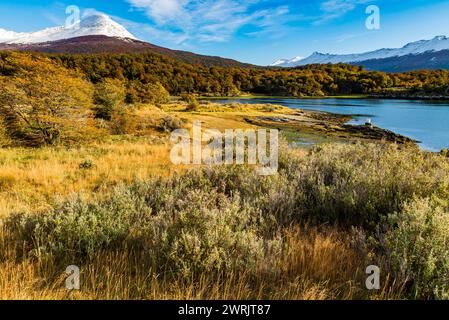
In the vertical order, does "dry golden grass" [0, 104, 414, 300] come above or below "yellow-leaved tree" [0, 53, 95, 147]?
below

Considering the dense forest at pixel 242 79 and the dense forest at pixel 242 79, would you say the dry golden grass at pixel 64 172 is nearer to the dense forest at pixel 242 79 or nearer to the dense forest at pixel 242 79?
the dense forest at pixel 242 79

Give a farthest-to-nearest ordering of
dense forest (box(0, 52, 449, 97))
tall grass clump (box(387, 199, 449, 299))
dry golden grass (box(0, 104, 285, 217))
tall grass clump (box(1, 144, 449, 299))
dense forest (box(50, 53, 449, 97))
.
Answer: dense forest (box(50, 53, 449, 97)) → dense forest (box(0, 52, 449, 97)) → dry golden grass (box(0, 104, 285, 217)) → tall grass clump (box(1, 144, 449, 299)) → tall grass clump (box(387, 199, 449, 299))

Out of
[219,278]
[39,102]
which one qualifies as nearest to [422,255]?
[219,278]

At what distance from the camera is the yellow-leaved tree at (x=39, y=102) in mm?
15398

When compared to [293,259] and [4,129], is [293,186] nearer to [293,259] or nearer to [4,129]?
[293,259]

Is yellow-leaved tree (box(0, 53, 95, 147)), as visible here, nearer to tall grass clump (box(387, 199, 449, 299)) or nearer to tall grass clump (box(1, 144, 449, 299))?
tall grass clump (box(1, 144, 449, 299))

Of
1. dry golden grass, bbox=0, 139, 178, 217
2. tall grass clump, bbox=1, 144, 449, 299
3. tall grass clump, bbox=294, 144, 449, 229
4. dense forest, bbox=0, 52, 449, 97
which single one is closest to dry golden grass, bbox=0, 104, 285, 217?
dry golden grass, bbox=0, 139, 178, 217

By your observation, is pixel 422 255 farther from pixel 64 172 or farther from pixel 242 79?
pixel 242 79

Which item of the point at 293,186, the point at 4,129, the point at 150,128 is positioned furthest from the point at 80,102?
the point at 293,186

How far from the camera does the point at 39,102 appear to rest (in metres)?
15.5

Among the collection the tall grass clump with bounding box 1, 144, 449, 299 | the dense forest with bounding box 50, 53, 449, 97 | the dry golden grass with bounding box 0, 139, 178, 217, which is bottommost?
the dry golden grass with bounding box 0, 139, 178, 217

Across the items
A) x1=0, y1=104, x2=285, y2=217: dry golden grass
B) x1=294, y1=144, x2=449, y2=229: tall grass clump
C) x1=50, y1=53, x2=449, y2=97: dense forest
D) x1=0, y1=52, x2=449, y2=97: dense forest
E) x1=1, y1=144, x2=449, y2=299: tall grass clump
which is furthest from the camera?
x1=50, y1=53, x2=449, y2=97: dense forest

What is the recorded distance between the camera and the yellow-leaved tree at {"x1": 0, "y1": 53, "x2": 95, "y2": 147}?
15.4 m
